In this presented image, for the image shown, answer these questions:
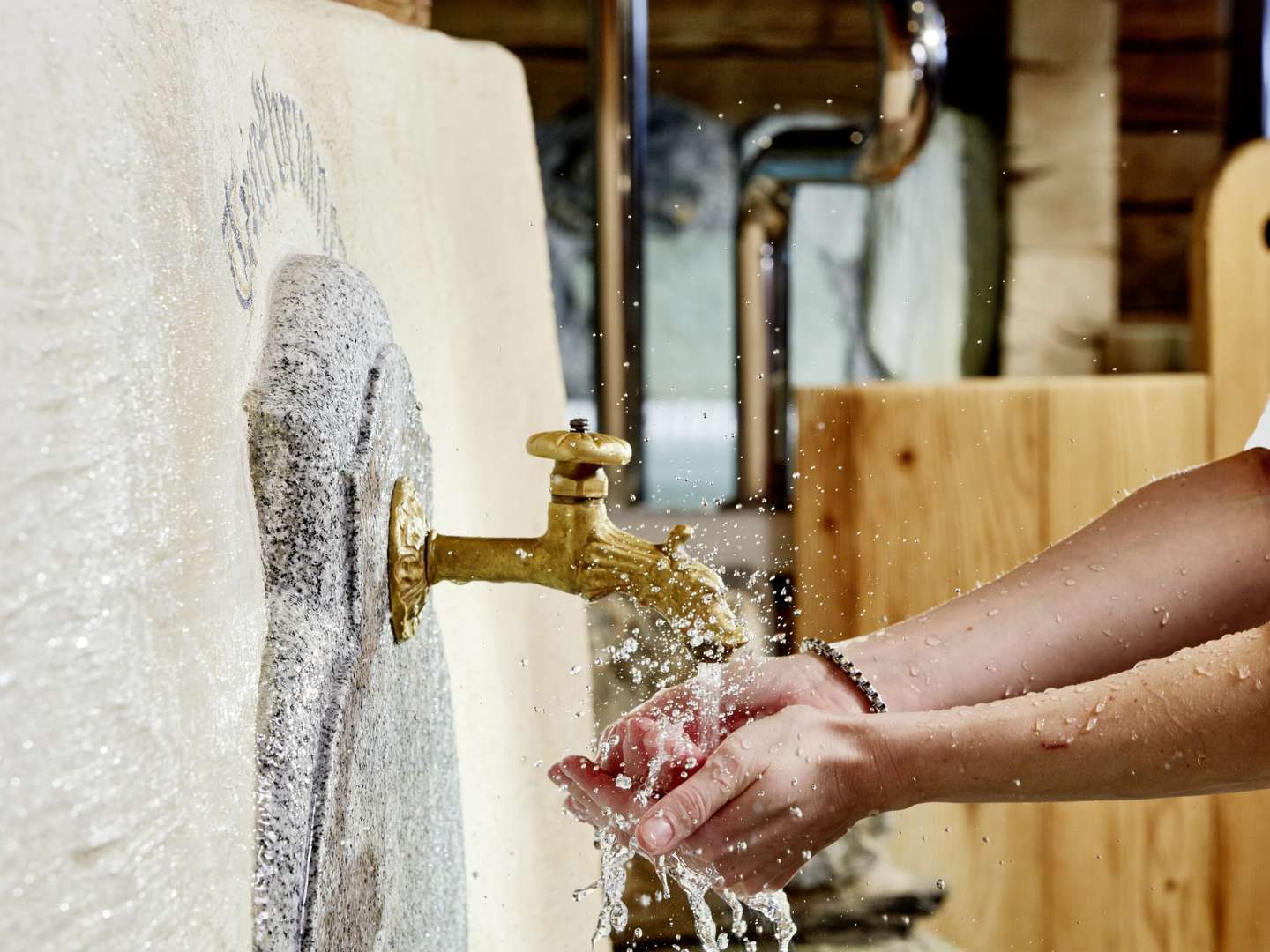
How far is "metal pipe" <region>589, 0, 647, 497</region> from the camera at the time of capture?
1.38 meters

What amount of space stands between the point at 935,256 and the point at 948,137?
19 centimetres

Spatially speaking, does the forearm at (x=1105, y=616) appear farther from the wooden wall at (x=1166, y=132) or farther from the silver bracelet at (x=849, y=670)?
the wooden wall at (x=1166, y=132)

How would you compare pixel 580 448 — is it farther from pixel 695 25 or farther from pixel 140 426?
pixel 695 25

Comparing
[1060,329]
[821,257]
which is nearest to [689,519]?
[821,257]

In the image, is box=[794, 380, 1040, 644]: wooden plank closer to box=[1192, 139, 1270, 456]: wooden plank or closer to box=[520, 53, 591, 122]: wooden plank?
box=[1192, 139, 1270, 456]: wooden plank

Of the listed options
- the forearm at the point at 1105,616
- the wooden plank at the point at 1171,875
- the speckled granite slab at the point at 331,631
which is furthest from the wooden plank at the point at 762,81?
the speckled granite slab at the point at 331,631

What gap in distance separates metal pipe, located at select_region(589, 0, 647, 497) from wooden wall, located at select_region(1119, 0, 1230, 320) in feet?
2.94

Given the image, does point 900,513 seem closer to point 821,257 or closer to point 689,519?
point 689,519

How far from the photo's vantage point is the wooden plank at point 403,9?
0.98 metres

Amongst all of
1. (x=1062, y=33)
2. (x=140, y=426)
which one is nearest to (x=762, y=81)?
(x=1062, y=33)

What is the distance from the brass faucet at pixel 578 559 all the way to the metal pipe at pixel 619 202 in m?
0.85

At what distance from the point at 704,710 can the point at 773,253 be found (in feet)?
3.37

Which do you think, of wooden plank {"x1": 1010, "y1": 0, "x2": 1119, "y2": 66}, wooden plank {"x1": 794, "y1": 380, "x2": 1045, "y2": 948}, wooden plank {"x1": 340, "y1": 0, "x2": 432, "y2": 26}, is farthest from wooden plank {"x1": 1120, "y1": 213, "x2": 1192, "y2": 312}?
wooden plank {"x1": 340, "y1": 0, "x2": 432, "y2": 26}

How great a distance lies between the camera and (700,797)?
66 centimetres
